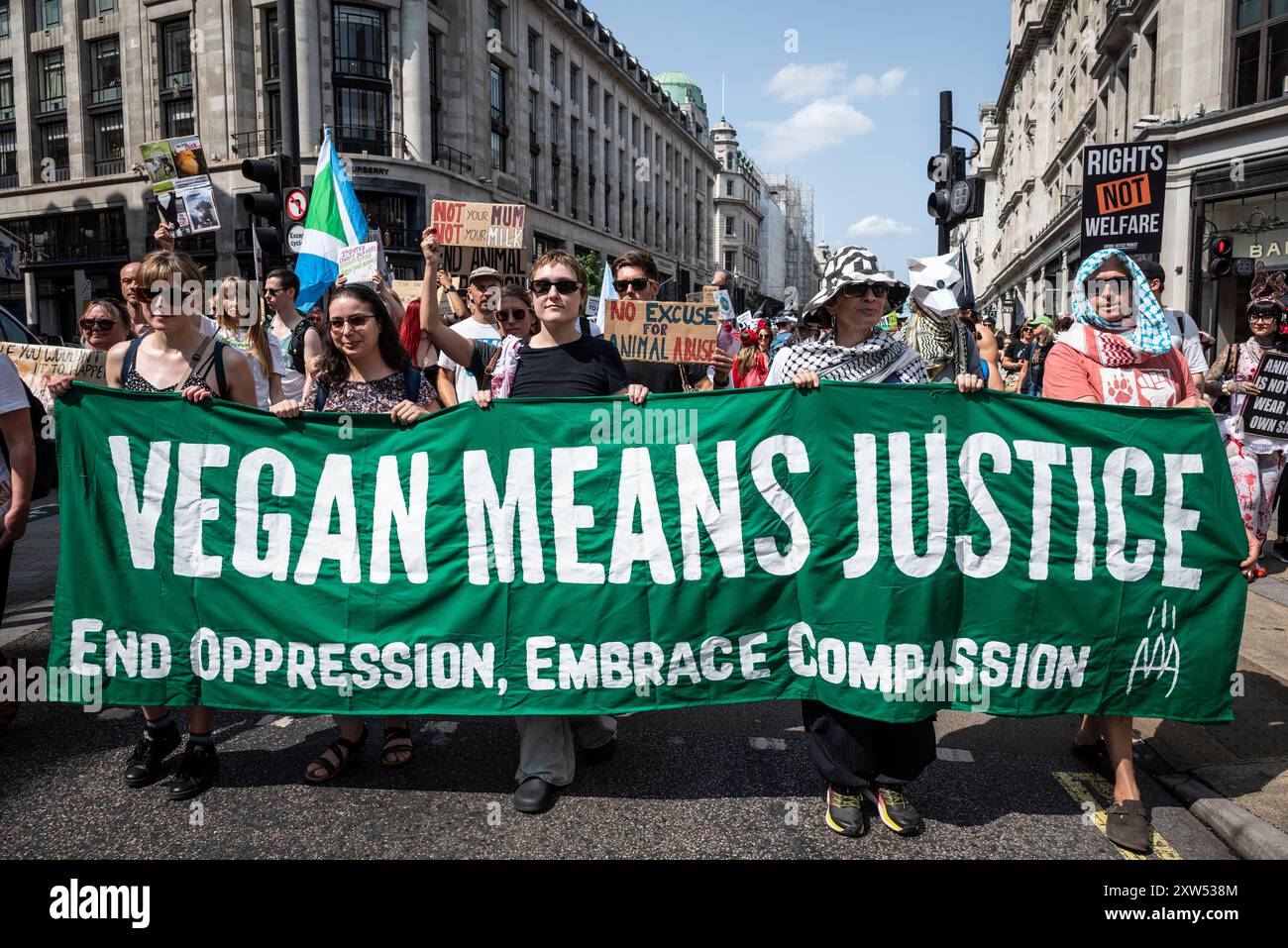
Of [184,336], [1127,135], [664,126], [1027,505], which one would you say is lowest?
[1027,505]

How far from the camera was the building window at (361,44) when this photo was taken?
1325 inches

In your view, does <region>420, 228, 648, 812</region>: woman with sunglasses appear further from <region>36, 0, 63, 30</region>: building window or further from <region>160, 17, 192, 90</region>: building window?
<region>36, 0, 63, 30</region>: building window

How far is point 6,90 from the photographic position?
41000mm

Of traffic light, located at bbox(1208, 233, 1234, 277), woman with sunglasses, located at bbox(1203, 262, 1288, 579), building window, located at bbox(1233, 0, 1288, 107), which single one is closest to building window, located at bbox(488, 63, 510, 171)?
building window, located at bbox(1233, 0, 1288, 107)

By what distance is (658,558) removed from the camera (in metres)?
3.42

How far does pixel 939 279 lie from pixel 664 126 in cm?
6974

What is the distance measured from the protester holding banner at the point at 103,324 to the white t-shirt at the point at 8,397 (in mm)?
1287

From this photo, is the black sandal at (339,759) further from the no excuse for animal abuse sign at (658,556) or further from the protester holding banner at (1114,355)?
the protester holding banner at (1114,355)

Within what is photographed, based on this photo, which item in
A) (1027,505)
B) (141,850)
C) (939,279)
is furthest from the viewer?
(939,279)

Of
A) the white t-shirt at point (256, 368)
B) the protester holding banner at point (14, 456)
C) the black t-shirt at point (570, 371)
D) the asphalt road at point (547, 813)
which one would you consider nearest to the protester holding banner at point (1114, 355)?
the asphalt road at point (547, 813)

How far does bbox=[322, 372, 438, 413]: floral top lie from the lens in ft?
12.1
